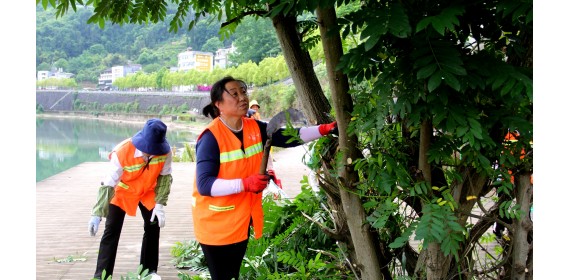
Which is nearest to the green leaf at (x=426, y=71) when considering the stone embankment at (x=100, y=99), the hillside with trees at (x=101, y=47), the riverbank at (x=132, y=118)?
the riverbank at (x=132, y=118)

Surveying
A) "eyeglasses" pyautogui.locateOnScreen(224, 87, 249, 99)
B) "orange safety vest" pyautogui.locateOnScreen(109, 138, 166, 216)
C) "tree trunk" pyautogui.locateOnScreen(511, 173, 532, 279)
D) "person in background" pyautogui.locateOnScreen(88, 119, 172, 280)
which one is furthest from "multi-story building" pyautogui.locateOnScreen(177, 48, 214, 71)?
"tree trunk" pyautogui.locateOnScreen(511, 173, 532, 279)

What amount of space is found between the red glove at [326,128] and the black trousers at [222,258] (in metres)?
0.79

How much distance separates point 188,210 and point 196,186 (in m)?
5.74

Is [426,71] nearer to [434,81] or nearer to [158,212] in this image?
[434,81]

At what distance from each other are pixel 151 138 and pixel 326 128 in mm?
1861

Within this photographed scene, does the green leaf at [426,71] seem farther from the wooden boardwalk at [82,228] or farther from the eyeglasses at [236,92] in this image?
the wooden boardwalk at [82,228]

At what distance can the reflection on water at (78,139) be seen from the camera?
31625mm

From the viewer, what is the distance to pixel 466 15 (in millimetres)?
1836

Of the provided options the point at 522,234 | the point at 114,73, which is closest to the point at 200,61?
the point at 114,73

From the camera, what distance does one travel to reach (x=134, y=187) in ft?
14.2

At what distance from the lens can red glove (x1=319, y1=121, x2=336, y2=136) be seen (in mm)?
2670

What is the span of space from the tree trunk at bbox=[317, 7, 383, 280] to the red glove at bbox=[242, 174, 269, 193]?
1.20 ft

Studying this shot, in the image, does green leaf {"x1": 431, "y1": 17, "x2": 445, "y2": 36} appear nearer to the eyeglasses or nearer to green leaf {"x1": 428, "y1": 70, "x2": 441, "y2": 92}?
green leaf {"x1": 428, "y1": 70, "x2": 441, "y2": 92}

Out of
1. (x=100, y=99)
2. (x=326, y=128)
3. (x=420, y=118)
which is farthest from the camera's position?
(x=100, y=99)
